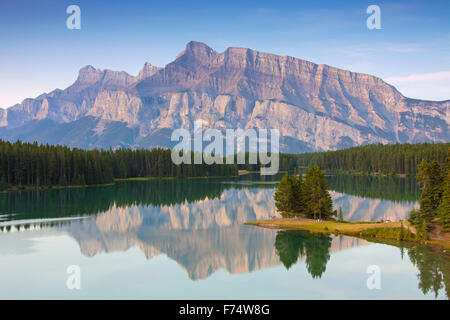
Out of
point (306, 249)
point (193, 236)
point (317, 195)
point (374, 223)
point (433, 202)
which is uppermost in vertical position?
point (317, 195)

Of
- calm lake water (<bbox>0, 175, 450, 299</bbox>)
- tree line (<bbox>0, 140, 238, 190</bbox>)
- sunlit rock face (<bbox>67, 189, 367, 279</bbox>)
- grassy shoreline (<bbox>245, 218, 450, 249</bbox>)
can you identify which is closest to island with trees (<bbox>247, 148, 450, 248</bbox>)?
grassy shoreline (<bbox>245, 218, 450, 249</bbox>)

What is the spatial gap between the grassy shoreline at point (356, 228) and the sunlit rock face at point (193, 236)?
268 centimetres

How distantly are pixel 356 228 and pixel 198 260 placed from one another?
2493 centimetres

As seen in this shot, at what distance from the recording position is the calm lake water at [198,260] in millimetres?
40094

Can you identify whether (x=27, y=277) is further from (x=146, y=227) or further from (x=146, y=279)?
(x=146, y=227)

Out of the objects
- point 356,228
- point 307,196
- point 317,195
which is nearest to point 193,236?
point 307,196

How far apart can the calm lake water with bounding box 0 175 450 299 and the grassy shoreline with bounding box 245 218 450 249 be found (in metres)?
2.43

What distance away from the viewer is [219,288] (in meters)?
41.8

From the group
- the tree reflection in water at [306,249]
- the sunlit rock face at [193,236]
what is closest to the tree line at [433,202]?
the sunlit rock face at [193,236]

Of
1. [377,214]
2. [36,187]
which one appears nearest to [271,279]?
[377,214]

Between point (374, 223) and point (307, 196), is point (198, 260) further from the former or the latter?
point (374, 223)

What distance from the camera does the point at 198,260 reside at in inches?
2032

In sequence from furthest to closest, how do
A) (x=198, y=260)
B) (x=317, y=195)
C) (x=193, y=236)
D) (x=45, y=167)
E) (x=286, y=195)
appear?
(x=45, y=167)
(x=286, y=195)
(x=317, y=195)
(x=193, y=236)
(x=198, y=260)
